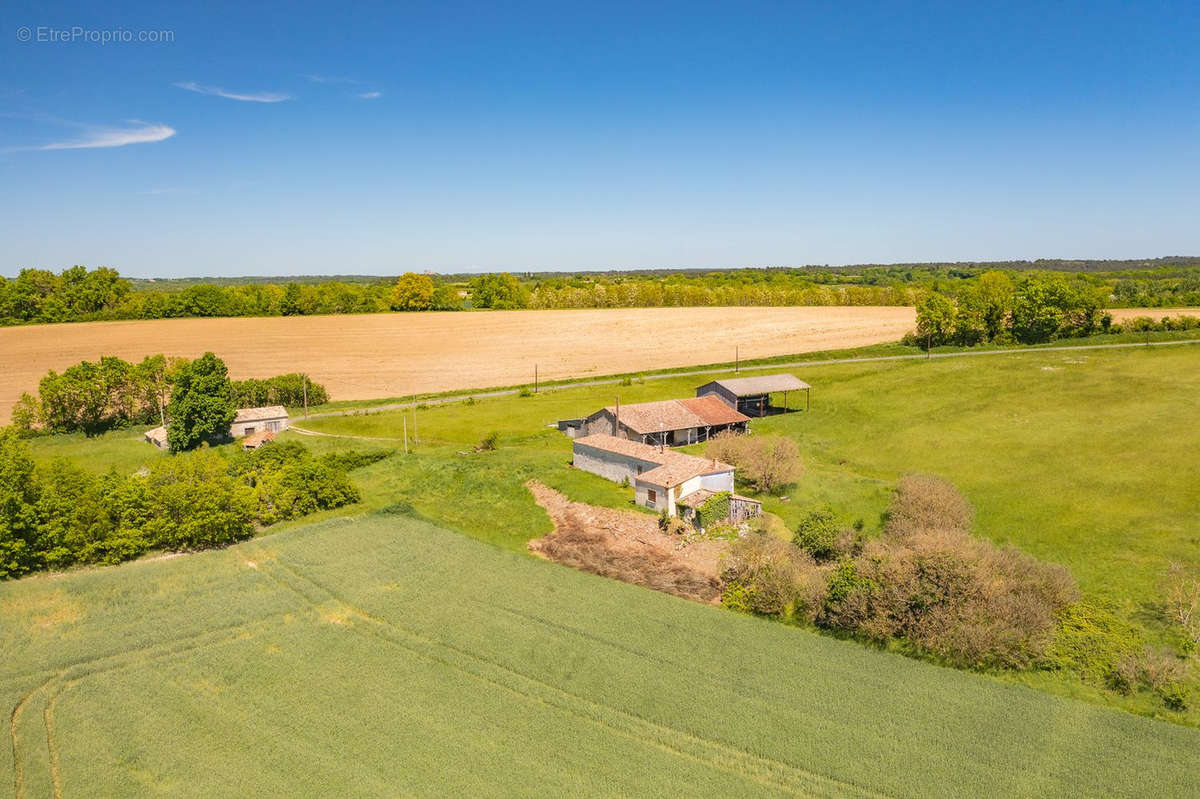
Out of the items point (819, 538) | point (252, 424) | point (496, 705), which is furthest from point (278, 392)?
point (496, 705)

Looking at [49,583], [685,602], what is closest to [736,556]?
[685,602]

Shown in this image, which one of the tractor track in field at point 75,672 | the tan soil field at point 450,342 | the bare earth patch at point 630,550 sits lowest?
the bare earth patch at point 630,550

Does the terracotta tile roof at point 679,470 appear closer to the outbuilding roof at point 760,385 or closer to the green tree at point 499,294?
the outbuilding roof at point 760,385

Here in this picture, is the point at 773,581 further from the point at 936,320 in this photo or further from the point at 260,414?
the point at 936,320

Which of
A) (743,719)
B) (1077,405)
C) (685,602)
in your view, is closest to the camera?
(743,719)

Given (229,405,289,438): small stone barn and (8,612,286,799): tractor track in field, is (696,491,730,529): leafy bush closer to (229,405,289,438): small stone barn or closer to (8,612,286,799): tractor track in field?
(8,612,286,799): tractor track in field

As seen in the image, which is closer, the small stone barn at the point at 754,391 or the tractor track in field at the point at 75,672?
the tractor track in field at the point at 75,672

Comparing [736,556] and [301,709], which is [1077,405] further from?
[301,709]

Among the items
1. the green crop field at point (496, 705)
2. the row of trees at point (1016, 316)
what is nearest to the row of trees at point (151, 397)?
the green crop field at point (496, 705)
